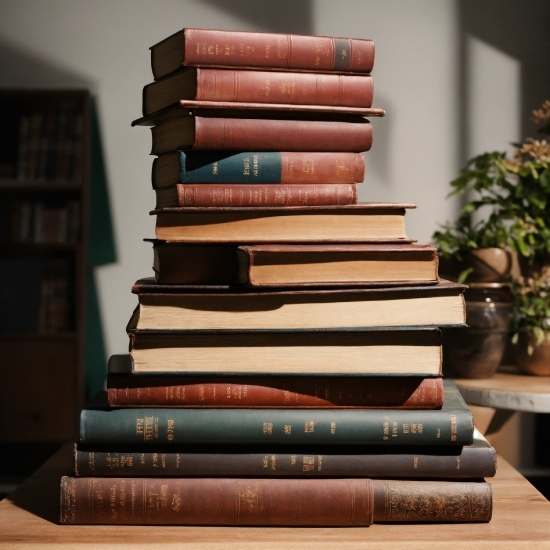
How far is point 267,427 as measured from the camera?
777 millimetres

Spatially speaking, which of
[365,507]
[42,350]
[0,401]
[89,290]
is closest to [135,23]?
[89,290]

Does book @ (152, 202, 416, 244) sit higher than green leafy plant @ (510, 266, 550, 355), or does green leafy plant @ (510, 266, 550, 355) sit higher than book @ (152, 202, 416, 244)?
book @ (152, 202, 416, 244)

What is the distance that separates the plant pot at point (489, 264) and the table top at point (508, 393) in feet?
0.85

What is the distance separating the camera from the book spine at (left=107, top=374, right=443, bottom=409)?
79cm

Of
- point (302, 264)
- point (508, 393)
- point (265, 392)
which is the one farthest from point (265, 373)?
point (508, 393)

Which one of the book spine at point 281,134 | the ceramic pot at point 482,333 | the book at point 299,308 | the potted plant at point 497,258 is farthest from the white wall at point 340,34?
the book at point 299,308

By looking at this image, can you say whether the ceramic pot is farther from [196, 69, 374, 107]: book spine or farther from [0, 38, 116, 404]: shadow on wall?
[0, 38, 116, 404]: shadow on wall

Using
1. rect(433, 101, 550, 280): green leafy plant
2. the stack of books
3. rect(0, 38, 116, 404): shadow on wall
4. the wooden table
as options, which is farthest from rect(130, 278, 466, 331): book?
rect(0, 38, 116, 404): shadow on wall

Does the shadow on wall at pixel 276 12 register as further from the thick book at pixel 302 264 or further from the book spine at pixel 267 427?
the book spine at pixel 267 427

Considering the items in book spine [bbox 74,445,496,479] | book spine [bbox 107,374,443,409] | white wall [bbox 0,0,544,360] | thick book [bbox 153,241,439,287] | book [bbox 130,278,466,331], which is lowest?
book spine [bbox 74,445,496,479]

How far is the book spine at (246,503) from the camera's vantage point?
77cm

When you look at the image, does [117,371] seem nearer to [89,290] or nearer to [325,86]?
[325,86]

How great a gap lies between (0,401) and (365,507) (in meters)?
1.96

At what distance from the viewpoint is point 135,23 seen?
2365 millimetres
